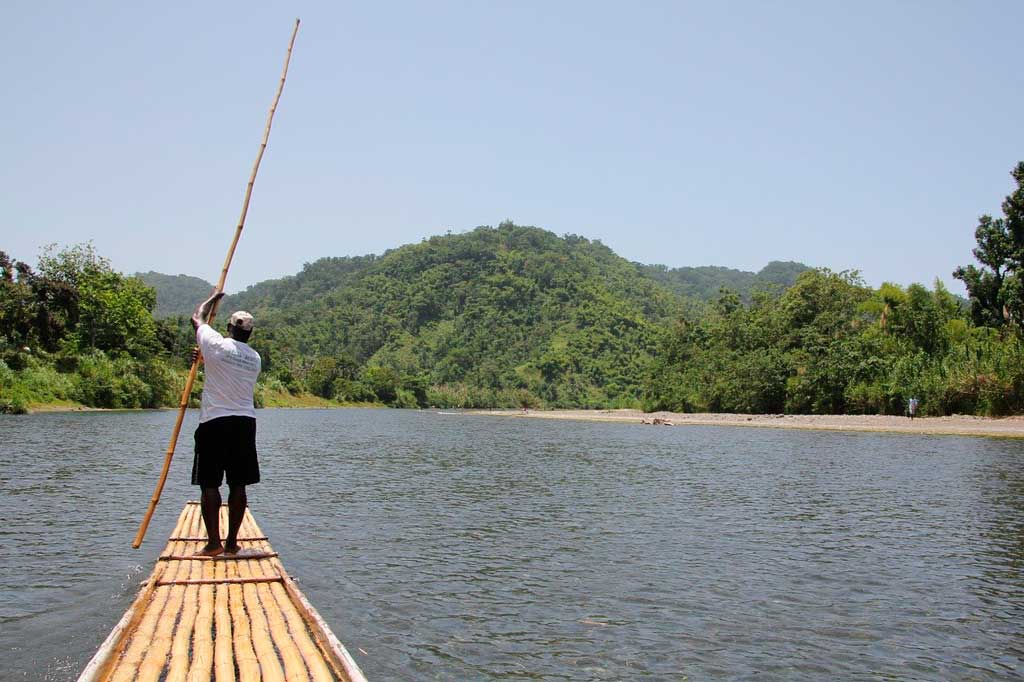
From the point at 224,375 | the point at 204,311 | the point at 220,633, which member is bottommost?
the point at 220,633

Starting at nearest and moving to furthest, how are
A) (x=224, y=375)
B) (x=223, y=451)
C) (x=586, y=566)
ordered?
(x=224, y=375) → (x=223, y=451) → (x=586, y=566)

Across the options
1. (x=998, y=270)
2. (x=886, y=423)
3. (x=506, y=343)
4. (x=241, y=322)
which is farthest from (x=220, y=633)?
(x=506, y=343)

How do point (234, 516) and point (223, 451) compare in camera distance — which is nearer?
point (223, 451)

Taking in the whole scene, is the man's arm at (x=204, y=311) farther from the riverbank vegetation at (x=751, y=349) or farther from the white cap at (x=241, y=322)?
the riverbank vegetation at (x=751, y=349)

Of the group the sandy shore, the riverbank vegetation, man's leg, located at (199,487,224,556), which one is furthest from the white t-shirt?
the riverbank vegetation

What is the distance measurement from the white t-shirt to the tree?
63486mm

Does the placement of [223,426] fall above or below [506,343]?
below

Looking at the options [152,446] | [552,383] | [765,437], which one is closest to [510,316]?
[552,383]

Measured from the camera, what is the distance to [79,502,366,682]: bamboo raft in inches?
224

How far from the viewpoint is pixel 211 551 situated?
9367 millimetres

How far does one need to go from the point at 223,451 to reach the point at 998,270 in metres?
71.8

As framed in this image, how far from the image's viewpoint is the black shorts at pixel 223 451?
9.25 metres

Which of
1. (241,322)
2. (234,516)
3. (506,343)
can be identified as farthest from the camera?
(506,343)

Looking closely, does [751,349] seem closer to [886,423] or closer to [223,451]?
[886,423]
